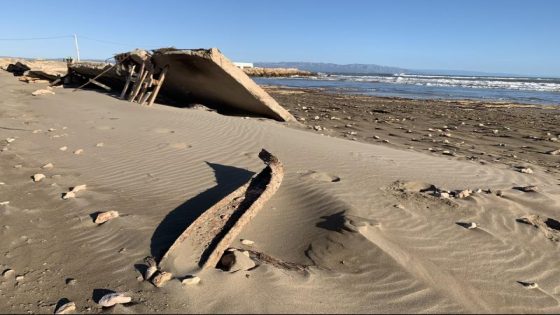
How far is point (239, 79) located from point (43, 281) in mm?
7193

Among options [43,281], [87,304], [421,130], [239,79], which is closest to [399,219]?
[87,304]

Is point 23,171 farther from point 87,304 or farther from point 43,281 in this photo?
point 87,304

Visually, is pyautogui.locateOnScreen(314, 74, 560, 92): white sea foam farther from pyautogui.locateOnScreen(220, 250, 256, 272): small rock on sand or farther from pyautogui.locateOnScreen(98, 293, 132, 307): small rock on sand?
pyautogui.locateOnScreen(98, 293, 132, 307): small rock on sand

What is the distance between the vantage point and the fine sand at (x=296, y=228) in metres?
2.79

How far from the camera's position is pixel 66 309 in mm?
2623

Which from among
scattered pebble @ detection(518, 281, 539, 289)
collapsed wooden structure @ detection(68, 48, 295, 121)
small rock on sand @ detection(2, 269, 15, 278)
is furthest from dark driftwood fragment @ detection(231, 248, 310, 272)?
collapsed wooden structure @ detection(68, 48, 295, 121)

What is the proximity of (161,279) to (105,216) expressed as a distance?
4.60 feet

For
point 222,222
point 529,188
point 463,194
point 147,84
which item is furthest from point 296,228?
point 147,84

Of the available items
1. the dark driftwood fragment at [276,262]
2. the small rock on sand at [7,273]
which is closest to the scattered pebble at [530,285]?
the dark driftwood fragment at [276,262]

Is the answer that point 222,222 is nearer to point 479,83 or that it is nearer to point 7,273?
point 7,273

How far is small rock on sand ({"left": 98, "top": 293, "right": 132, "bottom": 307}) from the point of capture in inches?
105

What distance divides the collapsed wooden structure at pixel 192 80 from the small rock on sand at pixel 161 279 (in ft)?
22.8

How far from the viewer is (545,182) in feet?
18.5

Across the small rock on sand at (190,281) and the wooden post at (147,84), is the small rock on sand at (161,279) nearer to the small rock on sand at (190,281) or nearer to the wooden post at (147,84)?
the small rock on sand at (190,281)
